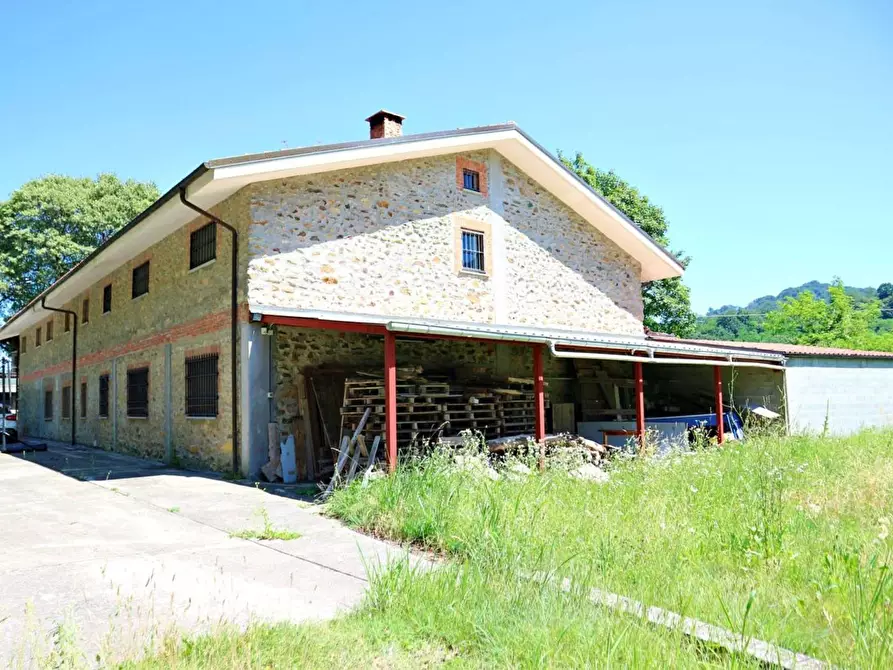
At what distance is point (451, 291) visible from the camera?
1398 centimetres

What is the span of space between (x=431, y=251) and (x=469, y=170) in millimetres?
2441

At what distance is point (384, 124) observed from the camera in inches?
575

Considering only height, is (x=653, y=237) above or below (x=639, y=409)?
above

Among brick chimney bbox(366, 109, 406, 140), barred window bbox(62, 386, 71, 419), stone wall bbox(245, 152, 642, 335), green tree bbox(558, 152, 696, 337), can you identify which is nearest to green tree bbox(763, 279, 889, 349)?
green tree bbox(558, 152, 696, 337)

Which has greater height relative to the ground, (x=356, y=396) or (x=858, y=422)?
(x=356, y=396)

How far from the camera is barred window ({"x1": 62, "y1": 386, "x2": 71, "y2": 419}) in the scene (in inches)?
854

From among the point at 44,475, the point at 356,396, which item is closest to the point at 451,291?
the point at 356,396

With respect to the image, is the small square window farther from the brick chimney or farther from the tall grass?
the tall grass

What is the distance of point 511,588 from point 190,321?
35.0 ft

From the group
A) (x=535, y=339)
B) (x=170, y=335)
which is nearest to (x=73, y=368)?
(x=170, y=335)

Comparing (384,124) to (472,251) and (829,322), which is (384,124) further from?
(829,322)

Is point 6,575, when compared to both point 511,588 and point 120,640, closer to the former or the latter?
point 120,640

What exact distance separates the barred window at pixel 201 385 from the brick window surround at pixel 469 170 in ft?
21.2

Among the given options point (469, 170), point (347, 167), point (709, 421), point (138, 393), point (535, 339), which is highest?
point (469, 170)
